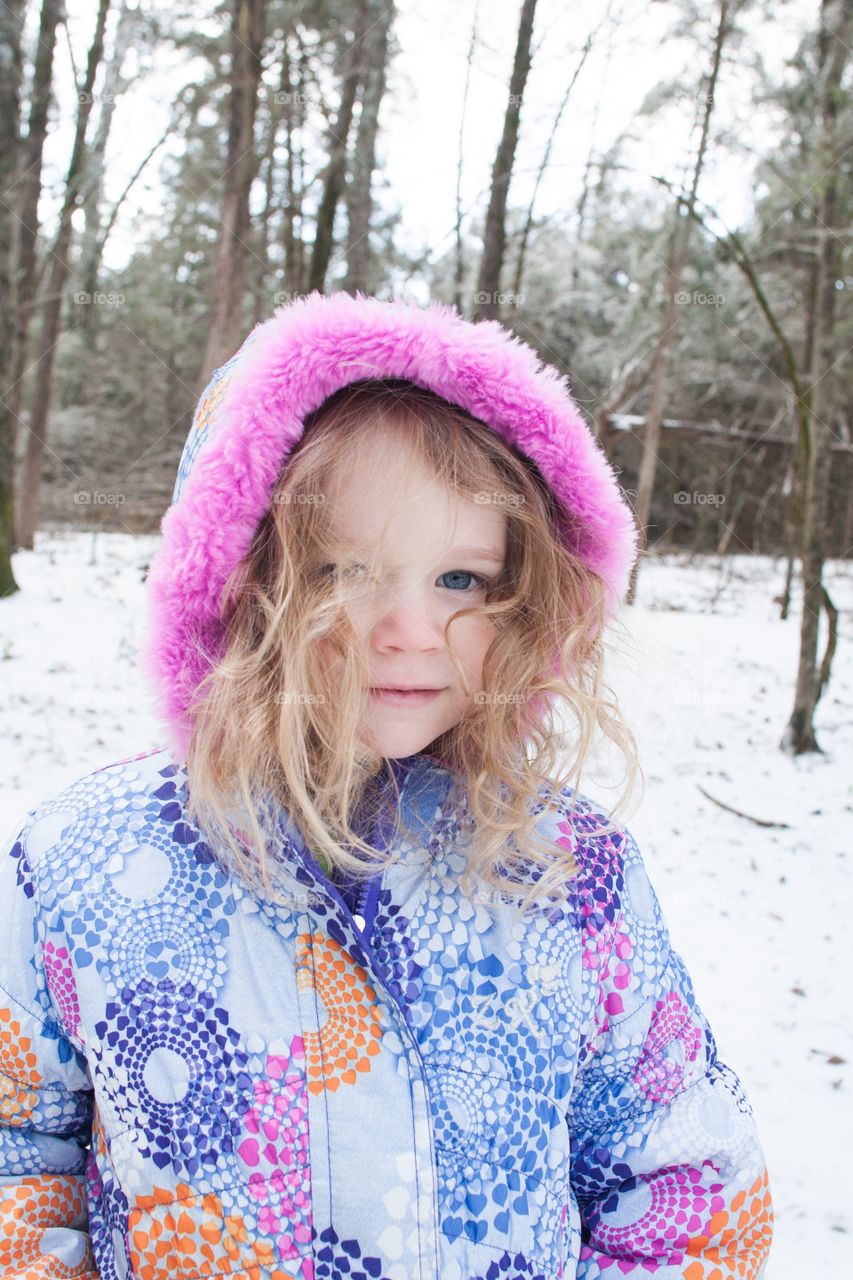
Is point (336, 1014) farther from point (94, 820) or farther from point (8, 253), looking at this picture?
point (8, 253)

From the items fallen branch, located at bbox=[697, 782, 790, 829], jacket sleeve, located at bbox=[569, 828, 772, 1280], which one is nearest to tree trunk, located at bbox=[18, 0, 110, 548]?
fallen branch, located at bbox=[697, 782, 790, 829]

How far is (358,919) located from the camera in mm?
946

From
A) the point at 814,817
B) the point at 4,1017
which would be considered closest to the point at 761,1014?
the point at 814,817

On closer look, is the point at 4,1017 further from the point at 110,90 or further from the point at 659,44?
the point at 659,44

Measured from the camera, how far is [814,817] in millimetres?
4570

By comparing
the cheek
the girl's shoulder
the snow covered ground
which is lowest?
the snow covered ground

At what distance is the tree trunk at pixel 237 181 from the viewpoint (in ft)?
19.0

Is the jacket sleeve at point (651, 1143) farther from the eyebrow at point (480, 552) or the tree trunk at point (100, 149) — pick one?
the tree trunk at point (100, 149)

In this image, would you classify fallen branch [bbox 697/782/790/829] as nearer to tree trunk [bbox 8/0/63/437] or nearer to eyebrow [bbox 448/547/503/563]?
eyebrow [bbox 448/547/503/563]

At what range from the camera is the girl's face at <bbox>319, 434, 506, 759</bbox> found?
3.20ft

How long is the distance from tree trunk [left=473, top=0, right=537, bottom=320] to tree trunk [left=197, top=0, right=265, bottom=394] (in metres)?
1.82

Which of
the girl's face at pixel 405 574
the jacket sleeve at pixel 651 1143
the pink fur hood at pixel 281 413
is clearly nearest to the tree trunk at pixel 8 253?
the pink fur hood at pixel 281 413

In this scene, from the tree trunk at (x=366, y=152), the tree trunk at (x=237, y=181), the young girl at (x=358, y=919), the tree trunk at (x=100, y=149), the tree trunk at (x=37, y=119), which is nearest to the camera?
the young girl at (x=358, y=919)

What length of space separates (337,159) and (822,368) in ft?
20.8
